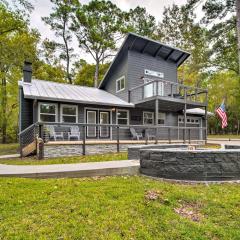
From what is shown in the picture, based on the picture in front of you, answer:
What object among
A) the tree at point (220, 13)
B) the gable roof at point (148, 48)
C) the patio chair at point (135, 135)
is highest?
the tree at point (220, 13)

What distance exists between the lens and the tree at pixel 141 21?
27.0 m

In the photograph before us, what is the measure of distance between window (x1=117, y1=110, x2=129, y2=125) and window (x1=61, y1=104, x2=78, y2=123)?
3.29 metres

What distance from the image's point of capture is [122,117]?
1593 centimetres

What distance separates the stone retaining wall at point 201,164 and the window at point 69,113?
9392mm

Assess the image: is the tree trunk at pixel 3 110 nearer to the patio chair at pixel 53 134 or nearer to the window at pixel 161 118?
the patio chair at pixel 53 134

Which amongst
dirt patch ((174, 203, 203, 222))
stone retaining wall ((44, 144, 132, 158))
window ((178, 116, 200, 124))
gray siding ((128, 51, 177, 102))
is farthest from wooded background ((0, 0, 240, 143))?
dirt patch ((174, 203, 203, 222))

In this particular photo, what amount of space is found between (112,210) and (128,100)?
13294 mm

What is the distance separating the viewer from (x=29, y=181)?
4707 mm

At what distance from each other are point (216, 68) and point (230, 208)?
2498 cm

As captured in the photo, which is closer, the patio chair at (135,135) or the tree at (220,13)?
the tree at (220,13)

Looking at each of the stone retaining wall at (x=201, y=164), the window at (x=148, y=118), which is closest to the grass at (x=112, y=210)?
the stone retaining wall at (x=201, y=164)

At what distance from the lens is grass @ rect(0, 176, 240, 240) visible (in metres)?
2.77

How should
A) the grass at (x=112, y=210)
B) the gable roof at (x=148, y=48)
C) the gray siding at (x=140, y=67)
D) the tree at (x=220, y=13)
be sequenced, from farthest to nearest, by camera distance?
the gray siding at (x=140, y=67) < the gable roof at (x=148, y=48) < the tree at (x=220, y=13) < the grass at (x=112, y=210)

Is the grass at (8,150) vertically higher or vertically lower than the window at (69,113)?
lower
